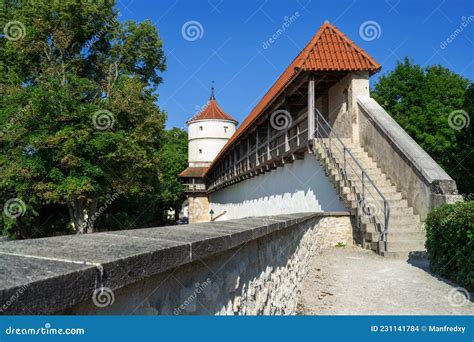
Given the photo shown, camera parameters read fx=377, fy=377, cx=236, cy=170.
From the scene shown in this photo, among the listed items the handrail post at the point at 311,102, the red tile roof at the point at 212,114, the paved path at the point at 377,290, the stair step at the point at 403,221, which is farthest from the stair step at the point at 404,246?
the red tile roof at the point at 212,114

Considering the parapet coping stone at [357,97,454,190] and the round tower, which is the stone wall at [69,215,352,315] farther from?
the round tower

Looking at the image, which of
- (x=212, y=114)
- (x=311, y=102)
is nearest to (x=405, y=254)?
(x=311, y=102)

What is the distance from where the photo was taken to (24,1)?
18.8 meters

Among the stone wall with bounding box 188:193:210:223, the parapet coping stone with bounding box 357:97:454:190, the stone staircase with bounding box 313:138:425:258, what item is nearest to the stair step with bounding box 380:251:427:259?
the stone staircase with bounding box 313:138:425:258

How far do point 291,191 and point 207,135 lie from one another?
120ft

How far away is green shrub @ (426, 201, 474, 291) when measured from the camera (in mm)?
5078

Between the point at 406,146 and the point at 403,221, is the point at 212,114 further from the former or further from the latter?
the point at 403,221

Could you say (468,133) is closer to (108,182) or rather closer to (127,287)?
(108,182)

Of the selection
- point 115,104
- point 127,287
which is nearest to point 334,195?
point 127,287

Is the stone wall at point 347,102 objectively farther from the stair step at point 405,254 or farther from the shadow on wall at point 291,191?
the stair step at point 405,254

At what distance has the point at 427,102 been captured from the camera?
29172 mm

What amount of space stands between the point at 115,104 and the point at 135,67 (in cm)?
582

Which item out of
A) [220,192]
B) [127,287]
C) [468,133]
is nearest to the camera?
[127,287]

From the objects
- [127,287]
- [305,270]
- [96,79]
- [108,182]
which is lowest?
[305,270]
